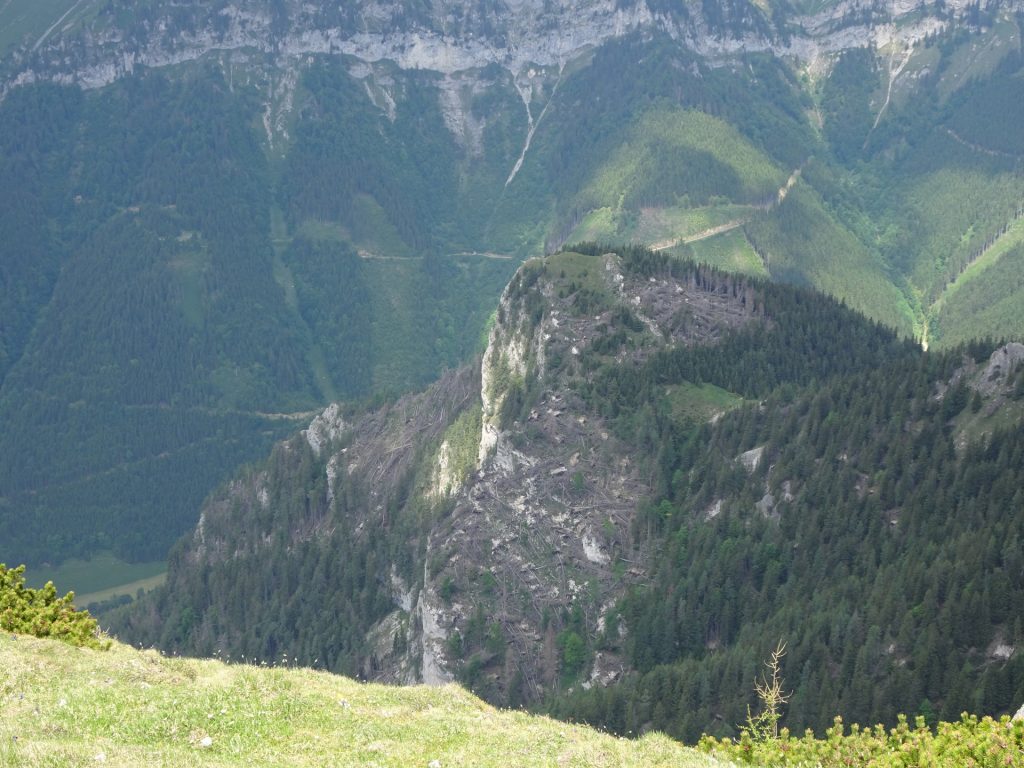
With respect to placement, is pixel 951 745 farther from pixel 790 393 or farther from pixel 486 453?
pixel 486 453

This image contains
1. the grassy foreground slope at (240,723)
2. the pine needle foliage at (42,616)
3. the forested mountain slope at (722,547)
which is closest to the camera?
the grassy foreground slope at (240,723)

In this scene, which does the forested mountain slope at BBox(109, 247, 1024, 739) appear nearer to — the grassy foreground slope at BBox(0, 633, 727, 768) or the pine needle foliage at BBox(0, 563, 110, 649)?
the grassy foreground slope at BBox(0, 633, 727, 768)

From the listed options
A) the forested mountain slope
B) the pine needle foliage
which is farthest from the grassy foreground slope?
the forested mountain slope

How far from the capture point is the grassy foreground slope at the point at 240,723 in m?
61.5

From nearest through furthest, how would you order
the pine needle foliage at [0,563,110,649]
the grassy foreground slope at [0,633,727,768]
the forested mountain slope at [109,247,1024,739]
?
the grassy foreground slope at [0,633,727,768] → the pine needle foliage at [0,563,110,649] → the forested mountain slope at [109,247,1024,739]

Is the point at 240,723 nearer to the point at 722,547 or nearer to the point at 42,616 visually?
the point at 42,616

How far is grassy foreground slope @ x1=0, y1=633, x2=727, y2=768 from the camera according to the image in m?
61.5

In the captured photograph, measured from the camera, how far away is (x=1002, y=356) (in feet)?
511

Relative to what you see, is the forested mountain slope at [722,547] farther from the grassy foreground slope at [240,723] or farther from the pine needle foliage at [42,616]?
the pine needle foliage at [42,616]

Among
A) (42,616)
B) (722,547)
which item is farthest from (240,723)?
(722,547)

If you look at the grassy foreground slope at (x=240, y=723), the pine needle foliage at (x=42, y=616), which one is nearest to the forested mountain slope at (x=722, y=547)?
the grassy foreground slope at (x=240, y=723)

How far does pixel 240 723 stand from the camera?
218 ft

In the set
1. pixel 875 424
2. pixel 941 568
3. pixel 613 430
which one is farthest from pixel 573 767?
pixel 613 430

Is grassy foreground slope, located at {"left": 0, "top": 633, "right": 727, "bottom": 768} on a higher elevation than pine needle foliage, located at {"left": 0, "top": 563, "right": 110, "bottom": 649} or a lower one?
lower
